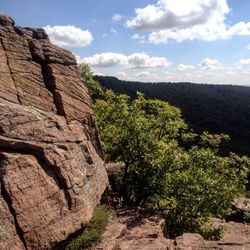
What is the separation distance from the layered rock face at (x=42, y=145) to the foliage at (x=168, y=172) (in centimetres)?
388

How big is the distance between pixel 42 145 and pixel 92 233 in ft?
13.2

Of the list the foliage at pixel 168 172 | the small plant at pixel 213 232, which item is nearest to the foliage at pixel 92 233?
the foliage at pixel 168 172

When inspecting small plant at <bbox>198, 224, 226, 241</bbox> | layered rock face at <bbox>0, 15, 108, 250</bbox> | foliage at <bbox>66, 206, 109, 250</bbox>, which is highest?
layered rock face at <bbox>0, 15, 108, 250</bbox>

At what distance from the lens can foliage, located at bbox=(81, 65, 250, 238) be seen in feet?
67.1

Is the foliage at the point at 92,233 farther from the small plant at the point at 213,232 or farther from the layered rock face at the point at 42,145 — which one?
the small plant at the point at 213,232

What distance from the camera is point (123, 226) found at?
16.6 meters

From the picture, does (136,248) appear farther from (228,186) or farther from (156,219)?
(228,186)

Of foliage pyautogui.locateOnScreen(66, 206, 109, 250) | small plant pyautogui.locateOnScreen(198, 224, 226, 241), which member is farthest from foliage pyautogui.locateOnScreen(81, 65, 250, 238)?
foliage pyautogui.locateOnScreen(66, 206, 109, 250)

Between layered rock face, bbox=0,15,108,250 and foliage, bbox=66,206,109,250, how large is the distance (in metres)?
0.46

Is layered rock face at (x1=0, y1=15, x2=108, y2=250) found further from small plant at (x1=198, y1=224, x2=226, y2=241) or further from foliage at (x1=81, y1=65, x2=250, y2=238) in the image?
small plant at (x1=198, y1=224, x2=226, y2=241)

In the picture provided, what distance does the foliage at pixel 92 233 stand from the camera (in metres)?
14.1

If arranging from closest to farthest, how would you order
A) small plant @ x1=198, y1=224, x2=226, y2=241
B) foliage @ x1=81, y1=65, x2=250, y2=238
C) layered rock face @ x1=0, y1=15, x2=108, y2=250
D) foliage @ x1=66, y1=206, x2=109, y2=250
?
layered rock face @ x1=0, y1=15, x2=108, y2=250, foliage @ x1=66, y1=206, x2=109, y2=250, small plant @ x1=198, y1=224, x2=226, y2=241, foliage @ x1=81, y1=65, x2=250, y2=238

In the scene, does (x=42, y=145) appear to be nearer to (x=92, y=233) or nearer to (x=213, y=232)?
(x=92, y=233)

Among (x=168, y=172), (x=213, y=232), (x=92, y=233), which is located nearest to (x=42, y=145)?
(x=92, y=233)
